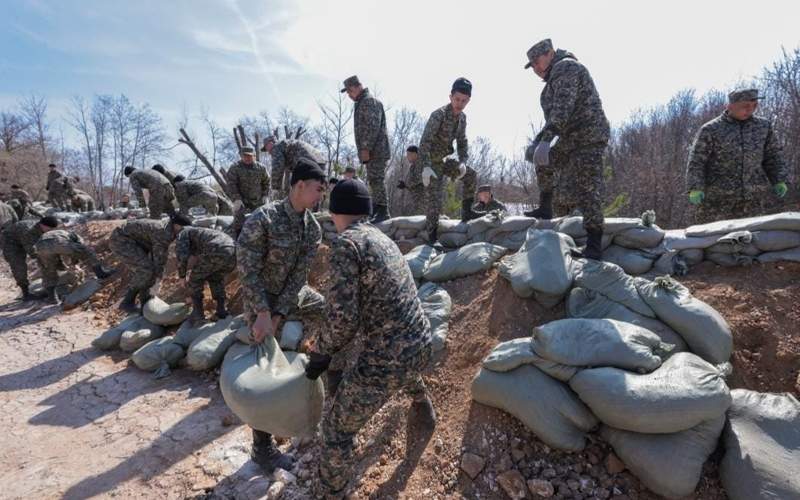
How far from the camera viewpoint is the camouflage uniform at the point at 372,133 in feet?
15.8

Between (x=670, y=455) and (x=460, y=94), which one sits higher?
(x=460, y=94)

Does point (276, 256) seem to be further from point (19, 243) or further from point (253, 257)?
point (19, 243)

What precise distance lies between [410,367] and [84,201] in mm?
15741

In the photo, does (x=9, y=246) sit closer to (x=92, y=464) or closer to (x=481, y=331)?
(x=92, y=464)

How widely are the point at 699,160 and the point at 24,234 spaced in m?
9.77

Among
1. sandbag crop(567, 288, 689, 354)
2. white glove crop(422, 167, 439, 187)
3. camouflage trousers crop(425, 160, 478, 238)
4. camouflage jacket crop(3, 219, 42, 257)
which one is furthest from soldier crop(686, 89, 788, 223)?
camouflage jacket crop(3, 219, 42, 257)

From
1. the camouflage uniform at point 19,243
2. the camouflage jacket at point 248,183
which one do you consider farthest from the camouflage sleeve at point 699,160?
the camouflage uniform at point 19,243

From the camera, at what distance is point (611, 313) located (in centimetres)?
257

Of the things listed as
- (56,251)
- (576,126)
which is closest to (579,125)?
(576,126)

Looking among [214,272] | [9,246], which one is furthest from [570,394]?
[9,246]

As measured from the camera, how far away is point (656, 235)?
3.19 m

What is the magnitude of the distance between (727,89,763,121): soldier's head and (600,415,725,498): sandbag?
2940 millimetres

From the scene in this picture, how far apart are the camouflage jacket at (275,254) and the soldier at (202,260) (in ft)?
5.77

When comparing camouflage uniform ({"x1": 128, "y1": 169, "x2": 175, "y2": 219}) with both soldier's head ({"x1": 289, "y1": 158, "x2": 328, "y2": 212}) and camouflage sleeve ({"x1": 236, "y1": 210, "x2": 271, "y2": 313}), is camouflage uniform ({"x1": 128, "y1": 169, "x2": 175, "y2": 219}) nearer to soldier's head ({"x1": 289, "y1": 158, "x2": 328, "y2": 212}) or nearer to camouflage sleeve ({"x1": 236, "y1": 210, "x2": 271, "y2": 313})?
camouflage sleeve ({"x1": 236, "y1": 210, "x2": 271, "y2": 313})
